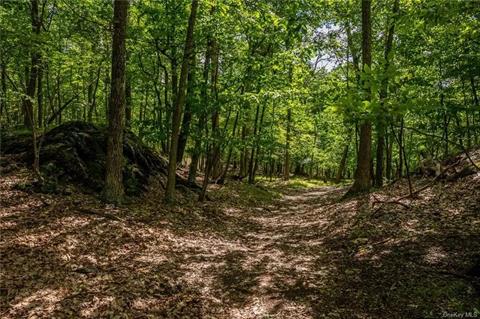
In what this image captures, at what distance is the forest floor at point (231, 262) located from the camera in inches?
192

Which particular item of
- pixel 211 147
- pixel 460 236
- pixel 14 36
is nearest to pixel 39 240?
pixel 14 36

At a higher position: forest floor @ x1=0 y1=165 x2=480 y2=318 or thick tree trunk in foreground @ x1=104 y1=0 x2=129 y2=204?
thick tree trunk in foreground @ x1=104 y1=0 x2=129 y2=204

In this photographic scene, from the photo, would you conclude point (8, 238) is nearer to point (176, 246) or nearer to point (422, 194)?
point (176, 246)

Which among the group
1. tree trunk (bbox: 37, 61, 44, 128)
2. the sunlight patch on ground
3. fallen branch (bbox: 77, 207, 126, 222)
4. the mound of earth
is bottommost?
the sunlight patch on ground

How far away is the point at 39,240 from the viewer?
635cm

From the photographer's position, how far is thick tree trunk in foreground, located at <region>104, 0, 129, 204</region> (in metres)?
8.77

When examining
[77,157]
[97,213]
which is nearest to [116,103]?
[77,157]

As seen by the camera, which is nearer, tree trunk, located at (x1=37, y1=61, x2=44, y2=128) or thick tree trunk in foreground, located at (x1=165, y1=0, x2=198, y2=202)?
thick tree trunk in foreground, located at (x1=165, y1=0, x2=198, y2=202)

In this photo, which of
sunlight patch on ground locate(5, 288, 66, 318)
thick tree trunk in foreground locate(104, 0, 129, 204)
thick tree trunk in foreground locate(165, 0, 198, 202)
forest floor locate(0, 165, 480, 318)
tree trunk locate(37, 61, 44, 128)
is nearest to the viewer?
sunlight patch on ground locate(5, 288, 66, 318)

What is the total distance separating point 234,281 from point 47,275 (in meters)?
2.99

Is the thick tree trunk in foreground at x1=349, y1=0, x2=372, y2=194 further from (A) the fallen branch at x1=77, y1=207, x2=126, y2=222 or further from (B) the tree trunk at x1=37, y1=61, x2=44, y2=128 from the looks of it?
(B) the tree trunk at x1=37, y1=61, x2=44, y2=128

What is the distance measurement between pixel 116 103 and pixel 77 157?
227 centimetres

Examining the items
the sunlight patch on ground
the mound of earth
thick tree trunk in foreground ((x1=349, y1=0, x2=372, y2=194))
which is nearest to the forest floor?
the sunlight patch on ground

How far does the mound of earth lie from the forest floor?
0.70 m
